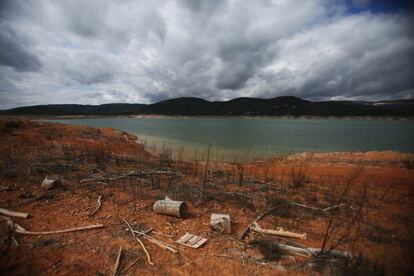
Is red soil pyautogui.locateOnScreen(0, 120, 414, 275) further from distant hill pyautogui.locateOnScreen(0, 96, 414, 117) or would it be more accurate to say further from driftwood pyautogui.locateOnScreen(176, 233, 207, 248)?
distant hill pyautogui.locateOnScreen(0, 96, 414, 117)

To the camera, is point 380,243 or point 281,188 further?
point 281,188

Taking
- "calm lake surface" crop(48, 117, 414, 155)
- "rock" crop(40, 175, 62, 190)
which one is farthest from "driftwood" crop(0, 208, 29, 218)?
"calm lake surface" crop(48, 117, 414, 155)

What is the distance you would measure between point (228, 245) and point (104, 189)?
4403 mm

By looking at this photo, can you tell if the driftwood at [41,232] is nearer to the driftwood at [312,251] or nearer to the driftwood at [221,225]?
the driftwood at [221,225]

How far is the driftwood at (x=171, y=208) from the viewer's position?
471 centimetres

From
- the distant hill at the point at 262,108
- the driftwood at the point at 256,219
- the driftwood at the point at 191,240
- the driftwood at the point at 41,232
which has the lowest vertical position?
the driftwood at the point at 256,219

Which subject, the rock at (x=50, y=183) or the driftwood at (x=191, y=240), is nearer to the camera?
the driftwood at (x=191, y=240)

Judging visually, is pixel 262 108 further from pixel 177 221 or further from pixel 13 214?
pixel 13 214

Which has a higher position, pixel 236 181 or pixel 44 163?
pixel 44 163

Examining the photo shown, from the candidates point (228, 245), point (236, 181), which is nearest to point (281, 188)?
point (236, 181)

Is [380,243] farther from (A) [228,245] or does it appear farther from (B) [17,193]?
(B) [17,193]

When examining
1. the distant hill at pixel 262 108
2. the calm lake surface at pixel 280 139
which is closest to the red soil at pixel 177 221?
the calm lake surface at pixel 280 139

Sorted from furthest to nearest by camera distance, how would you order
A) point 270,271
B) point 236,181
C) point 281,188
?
point 236,181 → point 281,188 → point 270,271

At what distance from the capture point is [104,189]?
20.1 feet
